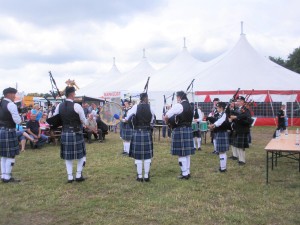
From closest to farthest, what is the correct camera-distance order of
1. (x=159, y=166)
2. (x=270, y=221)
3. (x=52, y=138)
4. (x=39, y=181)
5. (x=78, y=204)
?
(x=270, y=221) < (x=78, y=204) < (x=39, y=181) < (x=159, y=166) < (x=52, y=138)

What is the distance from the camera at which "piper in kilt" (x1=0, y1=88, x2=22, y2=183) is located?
521 centimetres

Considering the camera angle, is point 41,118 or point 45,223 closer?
point 45,223

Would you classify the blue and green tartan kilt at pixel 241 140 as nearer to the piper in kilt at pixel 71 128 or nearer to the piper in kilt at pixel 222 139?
the piper in kilt at pixel 222 139

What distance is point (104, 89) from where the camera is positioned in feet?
71.7

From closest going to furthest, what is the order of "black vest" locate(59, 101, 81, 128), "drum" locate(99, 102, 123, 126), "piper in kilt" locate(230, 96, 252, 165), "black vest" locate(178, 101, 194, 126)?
1. "black vest" locate(59, 101, 81, 128)
2. "black vest" locate(178, 101, 194, 126)
3. "piper in kilt" locate(230, 96, 252, 165)
4. "drum" locate(99, 102, 123, 126)

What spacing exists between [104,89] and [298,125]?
12177 millimetres

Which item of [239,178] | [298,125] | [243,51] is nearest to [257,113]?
[298,125]

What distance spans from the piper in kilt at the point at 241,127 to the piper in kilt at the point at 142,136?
2088mm

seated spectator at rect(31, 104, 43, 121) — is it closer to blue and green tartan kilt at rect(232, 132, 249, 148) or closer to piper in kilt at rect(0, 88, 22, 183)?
piper in kilt at rect(0, 88, 22, 183)

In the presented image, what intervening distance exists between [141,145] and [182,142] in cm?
69

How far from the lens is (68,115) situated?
5.03 meters

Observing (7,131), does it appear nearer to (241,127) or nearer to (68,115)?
(68,115)

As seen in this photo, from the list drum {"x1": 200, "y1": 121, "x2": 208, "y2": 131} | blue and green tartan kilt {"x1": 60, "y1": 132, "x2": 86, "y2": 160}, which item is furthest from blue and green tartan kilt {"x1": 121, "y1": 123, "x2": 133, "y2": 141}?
blue and green tartan kilt {"x1": 60, "y1": 132, "x2": 86, "y2": 160}

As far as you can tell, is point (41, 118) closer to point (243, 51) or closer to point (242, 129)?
point (242, 129)
